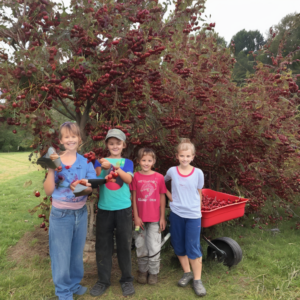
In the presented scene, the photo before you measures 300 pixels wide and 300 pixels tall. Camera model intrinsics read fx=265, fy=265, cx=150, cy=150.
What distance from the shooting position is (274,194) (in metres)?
5.27

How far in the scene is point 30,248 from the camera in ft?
13.6

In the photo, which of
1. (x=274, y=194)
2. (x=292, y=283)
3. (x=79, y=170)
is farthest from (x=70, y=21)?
(x=274, y=194)

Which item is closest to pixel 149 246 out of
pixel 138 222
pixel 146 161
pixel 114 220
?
pixel 138 222

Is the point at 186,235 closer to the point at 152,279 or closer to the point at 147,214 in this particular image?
the point at 147,214

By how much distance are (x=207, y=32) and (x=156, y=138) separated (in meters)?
2.87

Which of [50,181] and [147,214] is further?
[147,214]

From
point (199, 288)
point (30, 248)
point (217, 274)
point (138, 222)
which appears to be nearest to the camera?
point (199, 288)

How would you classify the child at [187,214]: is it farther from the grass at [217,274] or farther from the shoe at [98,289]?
the shoe at [98,289]

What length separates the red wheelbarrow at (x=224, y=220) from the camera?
3047mm

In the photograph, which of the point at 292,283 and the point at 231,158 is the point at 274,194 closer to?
the point at 231,158

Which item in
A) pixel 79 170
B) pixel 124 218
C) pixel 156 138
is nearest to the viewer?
pixel 79 170

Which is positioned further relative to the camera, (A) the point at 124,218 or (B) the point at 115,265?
(B) the point at 115,265

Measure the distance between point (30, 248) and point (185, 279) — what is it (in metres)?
2.52

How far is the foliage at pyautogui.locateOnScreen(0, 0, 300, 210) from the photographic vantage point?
263cm
